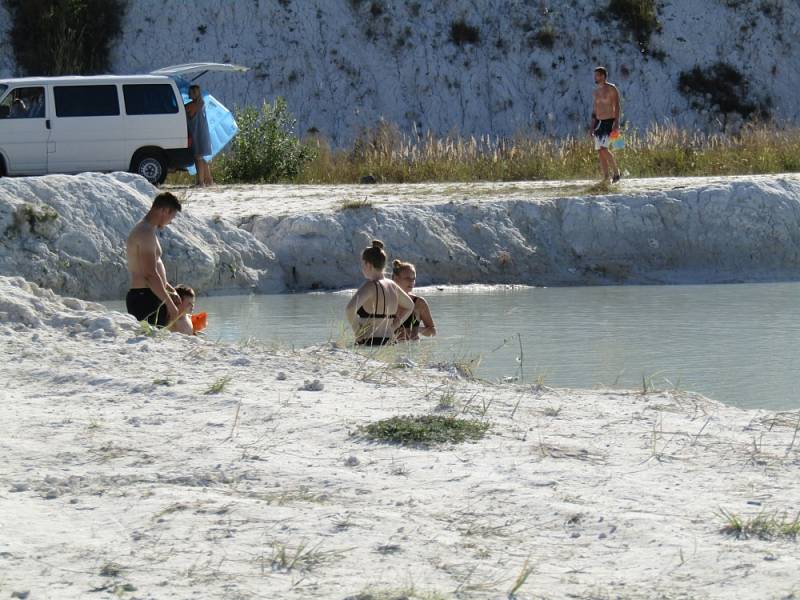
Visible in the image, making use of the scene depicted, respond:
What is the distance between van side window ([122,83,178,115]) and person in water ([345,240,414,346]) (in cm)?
1104

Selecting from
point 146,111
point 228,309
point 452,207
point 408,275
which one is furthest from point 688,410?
point 146,111

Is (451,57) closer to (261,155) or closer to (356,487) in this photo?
(261,155)

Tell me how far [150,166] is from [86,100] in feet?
4.29

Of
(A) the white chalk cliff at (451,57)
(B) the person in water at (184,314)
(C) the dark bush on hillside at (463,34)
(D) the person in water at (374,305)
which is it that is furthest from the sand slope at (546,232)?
(C) the dark bush on hillside at (463,34)

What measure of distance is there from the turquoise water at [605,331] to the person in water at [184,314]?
2.03 ft

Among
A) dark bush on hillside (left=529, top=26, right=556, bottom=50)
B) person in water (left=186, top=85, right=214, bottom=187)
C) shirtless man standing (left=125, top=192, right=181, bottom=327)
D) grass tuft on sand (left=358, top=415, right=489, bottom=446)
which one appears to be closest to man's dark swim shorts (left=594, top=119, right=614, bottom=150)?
person in water (left=186, top=85, right=214, bottom=187)

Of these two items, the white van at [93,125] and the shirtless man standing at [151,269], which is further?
the white van at [93,125]

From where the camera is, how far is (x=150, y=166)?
2019 centimetres

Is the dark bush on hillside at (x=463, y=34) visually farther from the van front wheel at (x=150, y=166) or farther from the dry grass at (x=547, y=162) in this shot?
the van front wheel at (x=150, y=166)

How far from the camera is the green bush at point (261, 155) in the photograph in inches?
857

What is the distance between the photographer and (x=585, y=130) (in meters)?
31.3

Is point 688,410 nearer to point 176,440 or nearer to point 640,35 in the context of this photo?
point 176,440

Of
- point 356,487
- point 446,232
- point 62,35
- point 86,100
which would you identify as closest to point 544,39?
point 62,35

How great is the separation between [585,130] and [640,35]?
11.7 ft
